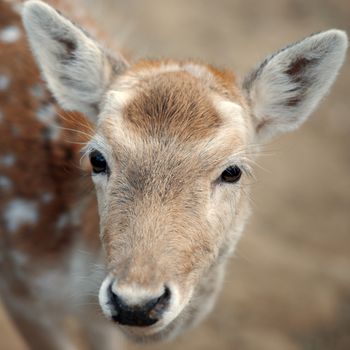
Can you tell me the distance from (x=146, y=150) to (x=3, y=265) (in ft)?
5.47

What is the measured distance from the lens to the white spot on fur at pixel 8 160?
405 centimetres

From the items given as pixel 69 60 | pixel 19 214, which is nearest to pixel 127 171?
pixel 69 60

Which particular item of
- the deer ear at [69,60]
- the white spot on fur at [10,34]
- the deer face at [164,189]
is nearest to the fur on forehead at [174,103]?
the deer face at [164,189]

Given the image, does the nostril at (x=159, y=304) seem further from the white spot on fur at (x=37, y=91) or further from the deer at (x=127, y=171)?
the white spot on fur at (x=37, y=91)

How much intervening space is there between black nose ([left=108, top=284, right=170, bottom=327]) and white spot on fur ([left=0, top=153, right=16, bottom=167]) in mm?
1664

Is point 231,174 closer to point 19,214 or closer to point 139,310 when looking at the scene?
point 139,310

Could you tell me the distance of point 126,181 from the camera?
9.71 ft

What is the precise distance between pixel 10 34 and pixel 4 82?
0.37 meters

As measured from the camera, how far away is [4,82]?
4.15 metres

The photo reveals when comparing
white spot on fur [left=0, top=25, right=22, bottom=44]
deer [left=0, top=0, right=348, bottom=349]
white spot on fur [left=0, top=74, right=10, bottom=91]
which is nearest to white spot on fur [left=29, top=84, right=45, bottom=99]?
deer [left=0, top=0, right=348, bottom=349]

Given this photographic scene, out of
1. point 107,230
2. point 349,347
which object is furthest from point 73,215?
point 349,347

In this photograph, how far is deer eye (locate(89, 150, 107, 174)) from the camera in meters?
3.14

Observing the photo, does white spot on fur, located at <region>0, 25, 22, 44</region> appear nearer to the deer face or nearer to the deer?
the deer

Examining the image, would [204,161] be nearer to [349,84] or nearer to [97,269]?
[97,269]
